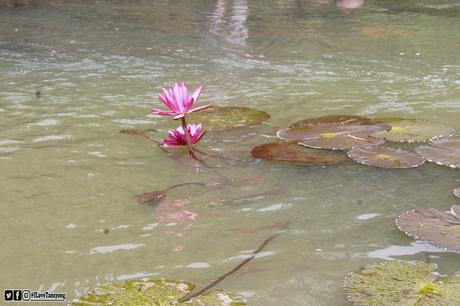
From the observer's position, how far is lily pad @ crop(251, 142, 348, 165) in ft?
8.80

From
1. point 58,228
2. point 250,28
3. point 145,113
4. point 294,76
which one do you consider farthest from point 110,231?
point 250,28

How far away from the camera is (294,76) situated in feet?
14.7

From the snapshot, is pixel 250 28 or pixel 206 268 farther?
pixel 250 28

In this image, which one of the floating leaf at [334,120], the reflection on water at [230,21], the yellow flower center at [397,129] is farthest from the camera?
the reflection on water at [230,21]

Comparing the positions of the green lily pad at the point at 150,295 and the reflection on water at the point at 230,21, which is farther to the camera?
the reflection on water at the point at 230,21

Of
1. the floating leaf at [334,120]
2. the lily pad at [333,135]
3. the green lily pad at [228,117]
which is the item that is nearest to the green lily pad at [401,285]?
the lily pad at [333,135]

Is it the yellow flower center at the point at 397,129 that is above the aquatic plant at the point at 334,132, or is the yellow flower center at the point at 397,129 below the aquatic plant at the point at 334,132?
above

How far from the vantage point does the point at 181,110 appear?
8.86 feet

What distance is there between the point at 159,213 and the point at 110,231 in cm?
19

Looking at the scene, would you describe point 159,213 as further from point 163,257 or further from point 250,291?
point 250,291

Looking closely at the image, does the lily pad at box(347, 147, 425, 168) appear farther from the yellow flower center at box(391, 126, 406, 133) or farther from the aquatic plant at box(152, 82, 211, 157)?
the aquatic plant at box(152, 82, 211, 157)

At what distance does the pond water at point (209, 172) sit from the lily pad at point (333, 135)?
16cm

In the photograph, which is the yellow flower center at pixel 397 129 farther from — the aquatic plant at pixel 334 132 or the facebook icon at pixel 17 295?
the facebook icon at pixel 17 295

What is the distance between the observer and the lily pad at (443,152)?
260 centimetres
